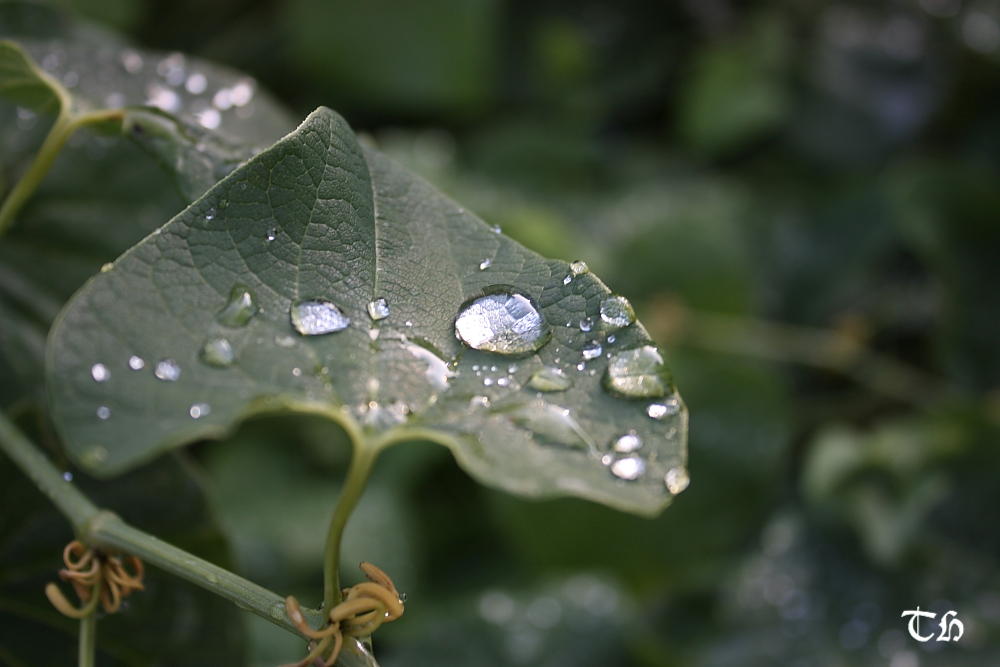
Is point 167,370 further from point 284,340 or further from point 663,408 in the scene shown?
point 663,408

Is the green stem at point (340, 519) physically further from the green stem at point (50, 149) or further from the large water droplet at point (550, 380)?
the green stem at point (50, 149)

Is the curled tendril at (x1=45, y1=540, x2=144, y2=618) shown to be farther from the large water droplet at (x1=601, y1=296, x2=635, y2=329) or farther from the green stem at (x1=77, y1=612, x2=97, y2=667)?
the large water droplet at (x1=601, y1=296, x2=635, y2=329)

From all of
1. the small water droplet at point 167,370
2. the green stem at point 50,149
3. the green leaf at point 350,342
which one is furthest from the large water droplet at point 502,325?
the green stem at point 50,149

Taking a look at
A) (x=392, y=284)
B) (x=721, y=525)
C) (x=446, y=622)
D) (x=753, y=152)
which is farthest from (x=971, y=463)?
(x=392, y=284)

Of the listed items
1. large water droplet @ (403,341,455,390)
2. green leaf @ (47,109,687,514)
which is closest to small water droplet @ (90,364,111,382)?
green leaf @ (47,109,687,514)

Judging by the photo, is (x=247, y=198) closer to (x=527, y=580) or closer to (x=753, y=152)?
(x=527, y=580)

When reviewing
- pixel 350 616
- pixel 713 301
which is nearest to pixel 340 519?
pixel 350 616

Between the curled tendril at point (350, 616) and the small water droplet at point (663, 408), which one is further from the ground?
the small water droplet at point (663, 408)
